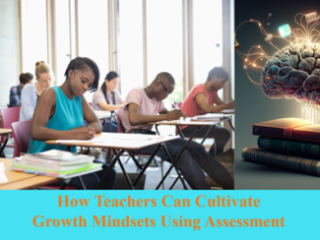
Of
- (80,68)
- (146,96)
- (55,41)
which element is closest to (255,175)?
(80,68)

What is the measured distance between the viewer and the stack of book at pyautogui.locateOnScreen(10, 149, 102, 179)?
1.20m

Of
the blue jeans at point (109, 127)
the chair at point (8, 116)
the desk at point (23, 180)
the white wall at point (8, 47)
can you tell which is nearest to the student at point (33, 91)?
the chair at point (8, 116)

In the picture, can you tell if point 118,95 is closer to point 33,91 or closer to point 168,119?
point 33,91

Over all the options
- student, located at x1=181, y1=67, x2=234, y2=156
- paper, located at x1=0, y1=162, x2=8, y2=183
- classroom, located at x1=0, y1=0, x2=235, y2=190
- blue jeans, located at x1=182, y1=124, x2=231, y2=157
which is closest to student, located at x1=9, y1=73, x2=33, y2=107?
classroom, located at x1=0, y1=0, x2=235, y2=190

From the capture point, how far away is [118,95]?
17.6 feet

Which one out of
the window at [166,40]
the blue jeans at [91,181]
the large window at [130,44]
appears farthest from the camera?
the large window at [130,44]

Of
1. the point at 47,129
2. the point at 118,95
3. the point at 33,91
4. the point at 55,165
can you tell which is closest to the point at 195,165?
the point at 47,129

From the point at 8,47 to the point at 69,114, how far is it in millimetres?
6110

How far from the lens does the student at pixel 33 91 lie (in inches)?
142

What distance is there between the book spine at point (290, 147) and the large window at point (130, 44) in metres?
5.43

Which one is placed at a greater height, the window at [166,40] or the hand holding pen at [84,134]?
the window at [166,40]

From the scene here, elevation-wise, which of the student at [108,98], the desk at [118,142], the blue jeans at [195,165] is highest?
the student at [108,98]

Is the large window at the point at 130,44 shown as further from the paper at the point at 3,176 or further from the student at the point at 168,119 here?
the paper at the point at 3,176
